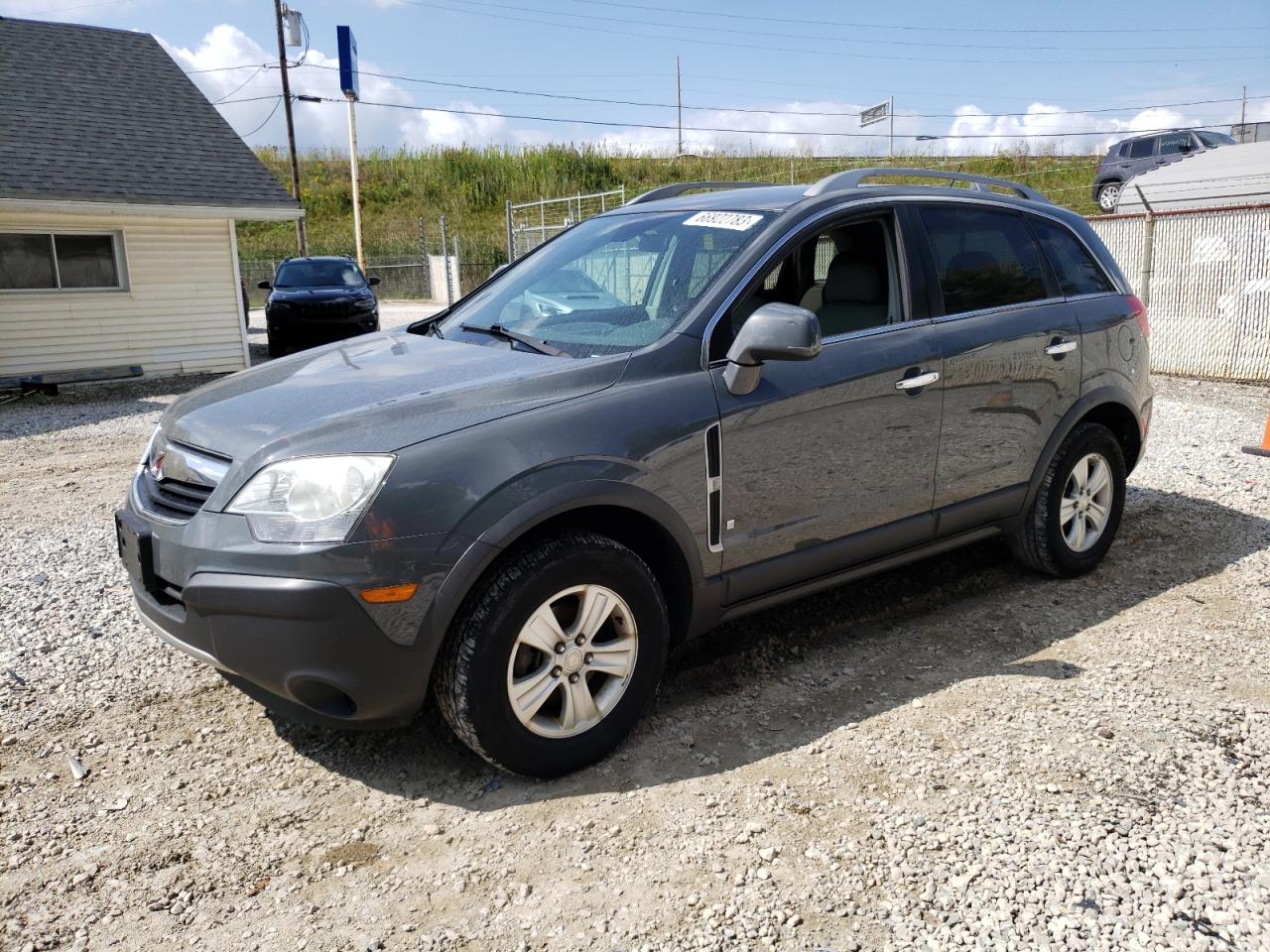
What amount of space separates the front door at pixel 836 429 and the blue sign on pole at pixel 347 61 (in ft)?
92.3

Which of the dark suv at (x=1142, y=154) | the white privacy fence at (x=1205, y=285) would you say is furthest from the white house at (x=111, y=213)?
the dark suv at (x=1142, y=154)

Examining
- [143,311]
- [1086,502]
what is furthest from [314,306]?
[1086,502]

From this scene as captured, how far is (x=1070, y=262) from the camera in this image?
189 inches

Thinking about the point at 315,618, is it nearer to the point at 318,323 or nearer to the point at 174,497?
the point at 174,497

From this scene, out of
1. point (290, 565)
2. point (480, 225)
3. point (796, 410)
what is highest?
point (480, 225)

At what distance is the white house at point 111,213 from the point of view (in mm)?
14094

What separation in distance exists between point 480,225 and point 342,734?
43873 millimetres

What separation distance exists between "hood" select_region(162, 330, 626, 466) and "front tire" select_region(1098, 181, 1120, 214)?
24.5 m

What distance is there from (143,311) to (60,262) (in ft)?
4.12

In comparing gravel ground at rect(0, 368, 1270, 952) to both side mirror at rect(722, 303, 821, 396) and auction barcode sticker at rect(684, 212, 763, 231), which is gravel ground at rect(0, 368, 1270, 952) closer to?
side mirror at rect(722, 303, 821, 396)

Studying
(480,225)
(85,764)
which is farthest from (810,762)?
(480,225)

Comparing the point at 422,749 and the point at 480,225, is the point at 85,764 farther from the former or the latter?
the point at 480,225

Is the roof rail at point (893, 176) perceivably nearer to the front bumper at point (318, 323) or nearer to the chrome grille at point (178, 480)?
the chrome grille at point (178, 480)

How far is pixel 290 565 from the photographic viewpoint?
8.96 ft
